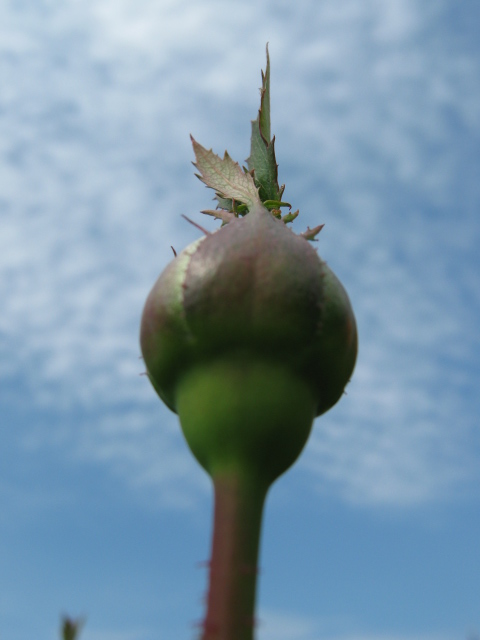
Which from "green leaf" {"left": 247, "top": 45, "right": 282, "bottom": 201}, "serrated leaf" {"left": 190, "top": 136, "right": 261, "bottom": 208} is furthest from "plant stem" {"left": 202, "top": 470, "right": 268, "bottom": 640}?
"green leaf" {"left": 247, "top": 45, "right": 282, "bottom": 201}

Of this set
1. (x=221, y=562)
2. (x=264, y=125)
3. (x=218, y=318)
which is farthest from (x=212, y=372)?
(x=264, y=125)

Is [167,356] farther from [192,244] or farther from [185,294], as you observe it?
[192,244]

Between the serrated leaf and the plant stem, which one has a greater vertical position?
the serrated leaf

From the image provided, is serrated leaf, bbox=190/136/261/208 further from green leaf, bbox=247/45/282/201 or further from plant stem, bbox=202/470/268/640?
plant stem, bbox=202/470/268/640

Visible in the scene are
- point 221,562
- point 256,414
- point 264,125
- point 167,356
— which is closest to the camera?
point 221,562

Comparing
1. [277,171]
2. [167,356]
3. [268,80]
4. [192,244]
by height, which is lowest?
[167,356]

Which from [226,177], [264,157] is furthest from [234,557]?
[264,157]

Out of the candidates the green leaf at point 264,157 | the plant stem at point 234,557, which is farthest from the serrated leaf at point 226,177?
the plant stem at point 234,557
